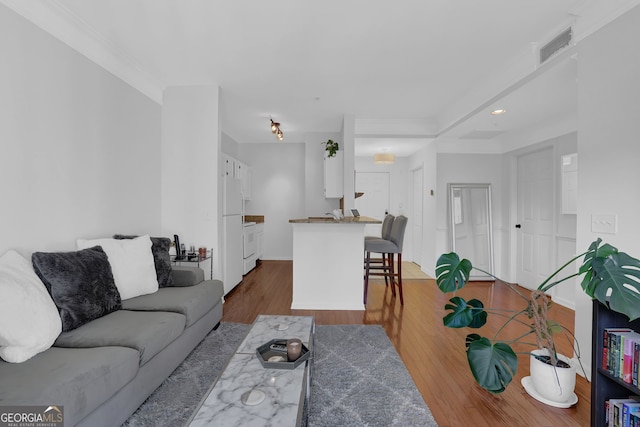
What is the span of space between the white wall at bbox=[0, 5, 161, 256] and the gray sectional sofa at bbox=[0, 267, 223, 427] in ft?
2.69

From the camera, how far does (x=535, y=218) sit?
14.3ft

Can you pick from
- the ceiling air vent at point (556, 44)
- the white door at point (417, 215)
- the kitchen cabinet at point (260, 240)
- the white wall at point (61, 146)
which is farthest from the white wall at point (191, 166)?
the white door at point (417, 215)

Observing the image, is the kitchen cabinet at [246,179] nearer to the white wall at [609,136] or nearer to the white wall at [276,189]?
the white wall at [276,189]

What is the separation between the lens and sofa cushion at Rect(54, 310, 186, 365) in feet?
5.51

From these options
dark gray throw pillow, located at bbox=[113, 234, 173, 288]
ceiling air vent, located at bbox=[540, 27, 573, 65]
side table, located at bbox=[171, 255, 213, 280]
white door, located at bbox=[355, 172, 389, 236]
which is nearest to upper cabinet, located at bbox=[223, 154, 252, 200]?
side table, located at bbox=[171, 255, 213, 280]

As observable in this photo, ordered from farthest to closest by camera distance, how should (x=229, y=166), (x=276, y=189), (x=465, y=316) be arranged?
(x=276, y=189)
(x=229, y=166)
(x=465, y=316)

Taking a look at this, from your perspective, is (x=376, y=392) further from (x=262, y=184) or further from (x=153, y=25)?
(x=262, y=184)

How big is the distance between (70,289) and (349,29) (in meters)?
2.75

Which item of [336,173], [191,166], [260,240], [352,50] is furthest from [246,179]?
[352,50]

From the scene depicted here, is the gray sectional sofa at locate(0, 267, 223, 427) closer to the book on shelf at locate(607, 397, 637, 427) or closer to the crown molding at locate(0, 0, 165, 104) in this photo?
the crown molding at locate(0, 0, 165, 104)

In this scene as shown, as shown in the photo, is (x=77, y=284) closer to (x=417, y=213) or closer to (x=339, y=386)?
(x=339, y=386)

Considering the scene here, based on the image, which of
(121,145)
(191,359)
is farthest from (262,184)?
(191,359)

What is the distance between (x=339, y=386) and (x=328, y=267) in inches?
65.3

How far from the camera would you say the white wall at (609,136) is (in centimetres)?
180
